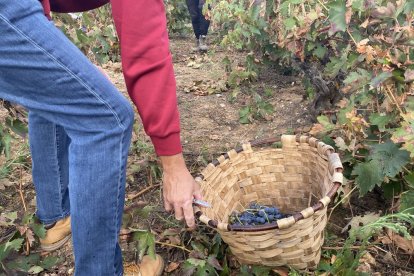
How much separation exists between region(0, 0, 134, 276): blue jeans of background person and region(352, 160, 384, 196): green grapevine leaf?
90 cm

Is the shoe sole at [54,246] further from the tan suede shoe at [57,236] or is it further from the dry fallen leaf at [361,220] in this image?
the dry fallen leaf at [361,220]

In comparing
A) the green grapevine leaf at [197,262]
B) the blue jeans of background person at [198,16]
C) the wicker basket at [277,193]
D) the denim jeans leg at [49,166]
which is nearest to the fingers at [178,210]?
the wicker basket at [277,193]

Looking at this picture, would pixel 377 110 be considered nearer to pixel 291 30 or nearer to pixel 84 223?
pixel 291 30

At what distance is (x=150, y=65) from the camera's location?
1.22m

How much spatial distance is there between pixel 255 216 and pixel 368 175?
45 centimetres

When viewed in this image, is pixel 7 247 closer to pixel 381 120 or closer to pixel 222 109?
pixel 381 120

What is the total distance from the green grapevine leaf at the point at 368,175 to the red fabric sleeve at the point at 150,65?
78 cm

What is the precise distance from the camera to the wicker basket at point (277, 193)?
58.7 inches

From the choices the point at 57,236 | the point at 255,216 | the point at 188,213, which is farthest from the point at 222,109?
the point at 188,213

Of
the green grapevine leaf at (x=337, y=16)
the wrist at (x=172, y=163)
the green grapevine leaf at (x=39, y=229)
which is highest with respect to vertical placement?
the green grapevine leaf at (x=337, y=16)

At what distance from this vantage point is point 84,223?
127 cm

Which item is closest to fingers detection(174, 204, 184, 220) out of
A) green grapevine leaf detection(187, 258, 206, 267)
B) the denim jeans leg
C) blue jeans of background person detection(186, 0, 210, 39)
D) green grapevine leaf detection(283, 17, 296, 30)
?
green grapevine leaf detection(187, 258, 206, 267)

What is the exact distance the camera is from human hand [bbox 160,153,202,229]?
4.34ft

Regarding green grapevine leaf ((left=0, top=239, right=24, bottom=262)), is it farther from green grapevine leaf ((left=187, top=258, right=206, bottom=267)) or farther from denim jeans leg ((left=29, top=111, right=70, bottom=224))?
green grapevine leaf ((left=187, top=258, right=206, bottom=267))
